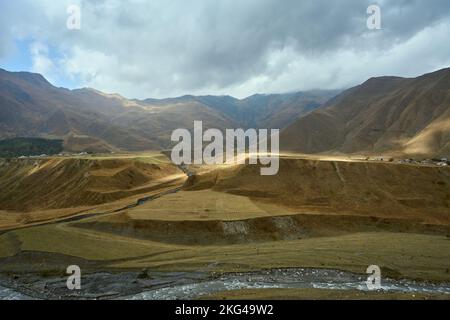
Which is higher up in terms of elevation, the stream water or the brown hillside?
the brown hillside

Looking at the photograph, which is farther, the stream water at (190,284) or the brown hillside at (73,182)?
the brown hillside at (73,182)

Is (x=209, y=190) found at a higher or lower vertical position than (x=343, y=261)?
higher

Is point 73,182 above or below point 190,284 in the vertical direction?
above

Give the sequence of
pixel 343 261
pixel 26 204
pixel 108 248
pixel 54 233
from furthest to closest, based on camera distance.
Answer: pixel 26 204
pixel 54 233
pixel 108 248
pixel 343 261

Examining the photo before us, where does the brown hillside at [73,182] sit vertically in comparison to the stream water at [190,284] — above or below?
above

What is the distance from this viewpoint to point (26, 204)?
422 ft

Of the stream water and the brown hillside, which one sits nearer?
the stream water

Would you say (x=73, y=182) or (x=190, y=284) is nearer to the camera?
(x=190, y=284)
